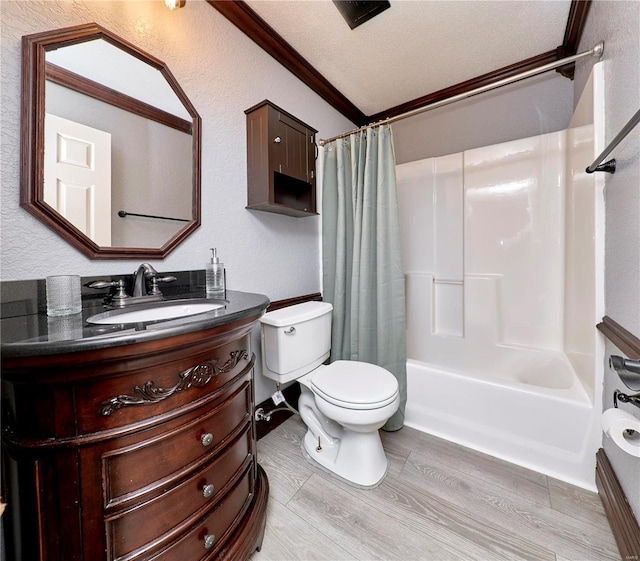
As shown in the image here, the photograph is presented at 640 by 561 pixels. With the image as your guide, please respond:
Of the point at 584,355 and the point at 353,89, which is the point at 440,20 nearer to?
the point at 353,89

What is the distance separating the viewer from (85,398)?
582 millimetres

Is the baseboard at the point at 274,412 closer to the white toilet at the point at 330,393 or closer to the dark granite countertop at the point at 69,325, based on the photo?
the white toilet at the point at 330,393

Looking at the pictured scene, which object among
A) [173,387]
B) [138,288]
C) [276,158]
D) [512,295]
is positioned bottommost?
[173,387]

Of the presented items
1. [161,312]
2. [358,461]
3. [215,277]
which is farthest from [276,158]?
[358,461]

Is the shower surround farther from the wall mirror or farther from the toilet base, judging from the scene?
the wall mirror

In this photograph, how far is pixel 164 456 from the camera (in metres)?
0.68

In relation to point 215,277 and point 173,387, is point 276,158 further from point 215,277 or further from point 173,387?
point 173,387

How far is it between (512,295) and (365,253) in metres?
1.18

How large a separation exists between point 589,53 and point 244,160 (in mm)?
1723

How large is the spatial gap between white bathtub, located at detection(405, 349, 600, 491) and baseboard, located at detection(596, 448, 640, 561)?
0.08 m

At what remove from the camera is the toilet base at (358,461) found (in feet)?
4.31

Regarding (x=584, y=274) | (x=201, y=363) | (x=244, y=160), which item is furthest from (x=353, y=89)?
(x=201, y=363)

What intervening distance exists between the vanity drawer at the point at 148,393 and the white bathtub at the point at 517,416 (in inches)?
51.8

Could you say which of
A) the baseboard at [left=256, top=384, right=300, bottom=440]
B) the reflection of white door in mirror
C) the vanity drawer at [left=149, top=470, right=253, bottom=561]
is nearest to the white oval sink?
the reflection of white door in mirror
